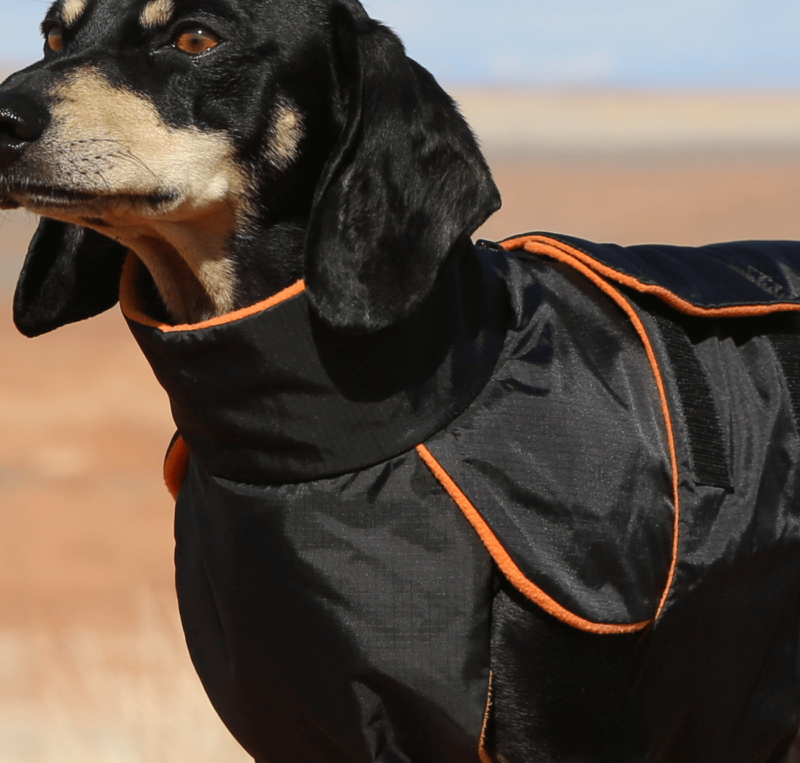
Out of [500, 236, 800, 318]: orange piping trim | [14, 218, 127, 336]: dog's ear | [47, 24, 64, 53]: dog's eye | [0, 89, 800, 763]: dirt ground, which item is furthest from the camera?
[0, 89, 800, 763]: dirt ground

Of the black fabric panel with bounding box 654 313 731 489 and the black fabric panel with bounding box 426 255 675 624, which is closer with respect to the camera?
the black fabric panel with bounding box 426 255 675 624

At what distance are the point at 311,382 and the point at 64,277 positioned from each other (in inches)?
31.8

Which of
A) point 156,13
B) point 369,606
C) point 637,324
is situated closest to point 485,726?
point 369,606

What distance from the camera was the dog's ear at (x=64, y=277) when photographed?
310cm

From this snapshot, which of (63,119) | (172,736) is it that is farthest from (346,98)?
(172,736)

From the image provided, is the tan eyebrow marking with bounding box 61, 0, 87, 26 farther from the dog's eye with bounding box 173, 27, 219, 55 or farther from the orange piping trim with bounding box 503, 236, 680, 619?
the orange piping trim with bounding box 503, 236, 680, 619

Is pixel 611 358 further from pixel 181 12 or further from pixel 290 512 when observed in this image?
pixel 181 12

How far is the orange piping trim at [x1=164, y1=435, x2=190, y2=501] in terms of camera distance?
10.3 ft

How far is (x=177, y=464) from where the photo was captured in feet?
10.4

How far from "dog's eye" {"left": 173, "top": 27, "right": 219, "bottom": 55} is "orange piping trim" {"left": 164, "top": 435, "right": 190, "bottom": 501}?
0.87 metres

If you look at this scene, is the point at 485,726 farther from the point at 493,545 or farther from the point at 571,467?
the point at 571,467

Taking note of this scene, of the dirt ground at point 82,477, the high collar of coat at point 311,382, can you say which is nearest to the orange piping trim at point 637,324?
the high collar of coat at point 311,382

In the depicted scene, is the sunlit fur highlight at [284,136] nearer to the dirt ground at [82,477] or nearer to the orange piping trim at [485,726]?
the dirt ground at [82,477]

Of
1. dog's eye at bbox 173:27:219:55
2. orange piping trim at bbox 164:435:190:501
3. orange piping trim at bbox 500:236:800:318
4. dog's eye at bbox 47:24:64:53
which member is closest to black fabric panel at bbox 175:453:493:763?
orange piping trim at bbox 164:435:190:501
